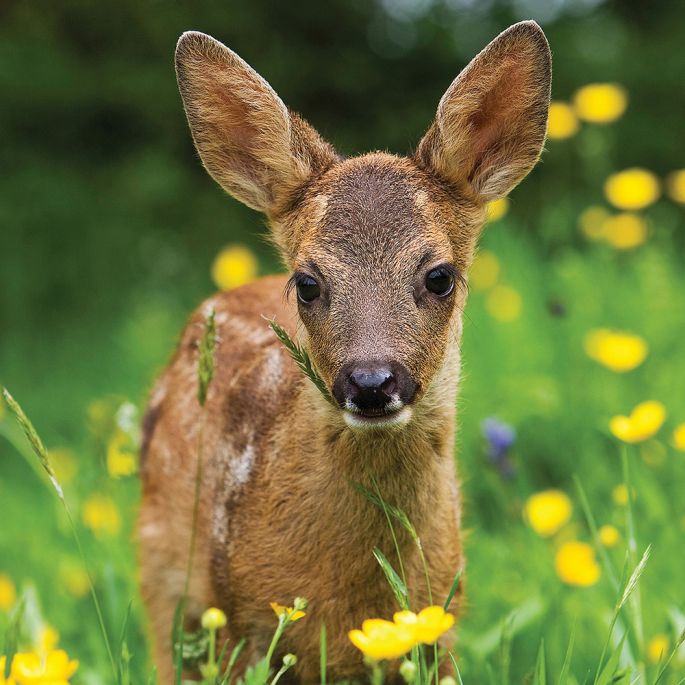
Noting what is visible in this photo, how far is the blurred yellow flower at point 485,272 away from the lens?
6266mm

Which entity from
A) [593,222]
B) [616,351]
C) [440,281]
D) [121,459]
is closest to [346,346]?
[440,281]

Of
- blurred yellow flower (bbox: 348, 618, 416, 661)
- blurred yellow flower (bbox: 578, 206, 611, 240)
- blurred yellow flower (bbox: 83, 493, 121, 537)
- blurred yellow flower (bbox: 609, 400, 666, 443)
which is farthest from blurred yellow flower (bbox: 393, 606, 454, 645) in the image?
blurred yellow flower (bbox: 578, 206, 611, 240)

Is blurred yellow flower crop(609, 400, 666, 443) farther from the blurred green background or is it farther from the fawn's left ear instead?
the blurred green background

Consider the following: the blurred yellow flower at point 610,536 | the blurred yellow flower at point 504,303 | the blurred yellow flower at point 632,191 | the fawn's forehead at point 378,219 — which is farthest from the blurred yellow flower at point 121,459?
the blurred yellow flower at point 632,191

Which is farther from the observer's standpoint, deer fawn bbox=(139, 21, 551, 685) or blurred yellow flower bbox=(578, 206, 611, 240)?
blurred yellow flower bbox=(578, 206, 611, 240)

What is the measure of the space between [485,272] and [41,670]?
430 cm

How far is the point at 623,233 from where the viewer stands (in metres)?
6.15

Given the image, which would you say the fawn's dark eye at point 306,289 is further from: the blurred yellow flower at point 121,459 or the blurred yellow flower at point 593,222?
the blurred yellow flower at point 593,222

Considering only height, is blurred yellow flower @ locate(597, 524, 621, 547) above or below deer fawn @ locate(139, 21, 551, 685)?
below

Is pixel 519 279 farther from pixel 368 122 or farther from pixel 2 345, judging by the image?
pixel 2 345

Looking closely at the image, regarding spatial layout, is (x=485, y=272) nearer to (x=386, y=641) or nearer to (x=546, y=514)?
(x=546, y=514)

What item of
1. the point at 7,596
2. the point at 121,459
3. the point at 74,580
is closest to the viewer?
the point at 121,459

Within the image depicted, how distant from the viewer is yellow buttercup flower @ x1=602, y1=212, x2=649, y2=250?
610 centimetres

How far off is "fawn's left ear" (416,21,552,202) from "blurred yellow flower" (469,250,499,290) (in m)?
2.51
